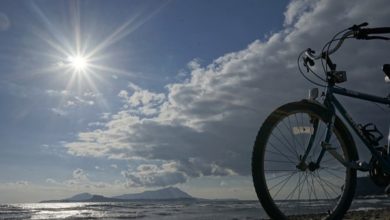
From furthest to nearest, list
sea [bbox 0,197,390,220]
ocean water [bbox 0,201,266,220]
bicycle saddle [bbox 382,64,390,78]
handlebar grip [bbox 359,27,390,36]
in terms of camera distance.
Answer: ocean water [bbox 0,201,266,220], sea [bbox 0,197,390,220], bicycle saddle [bbox 382,64,390,78], handlebar grip [bbox 359,27,390,36]

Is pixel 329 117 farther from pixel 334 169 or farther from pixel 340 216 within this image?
pixel 340 216

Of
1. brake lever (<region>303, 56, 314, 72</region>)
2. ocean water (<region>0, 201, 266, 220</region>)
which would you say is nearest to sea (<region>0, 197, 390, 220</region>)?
ocean water (<region>0, 201, 266, 220</region>)

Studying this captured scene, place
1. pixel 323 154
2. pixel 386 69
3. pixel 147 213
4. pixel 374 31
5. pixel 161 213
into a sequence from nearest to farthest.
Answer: pixel 374 31 < pixel 323 154 < pixel 386 69 < pixel 161 213 < pixel 147 213

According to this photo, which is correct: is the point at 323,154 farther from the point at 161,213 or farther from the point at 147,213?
the point at 147,213

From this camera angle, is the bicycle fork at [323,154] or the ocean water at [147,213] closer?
the bicycle fork at [323,154]

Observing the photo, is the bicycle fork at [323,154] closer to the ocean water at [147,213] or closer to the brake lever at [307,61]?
the brake lever at [307,61]

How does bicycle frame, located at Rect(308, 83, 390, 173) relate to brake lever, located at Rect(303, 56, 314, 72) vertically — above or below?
below

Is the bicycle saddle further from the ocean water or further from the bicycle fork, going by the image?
the ocean water

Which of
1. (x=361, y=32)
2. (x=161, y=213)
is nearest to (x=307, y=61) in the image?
(x=361, y=32)


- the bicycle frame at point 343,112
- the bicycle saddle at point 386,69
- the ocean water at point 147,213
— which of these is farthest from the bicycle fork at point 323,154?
the ocean water at point 147,213

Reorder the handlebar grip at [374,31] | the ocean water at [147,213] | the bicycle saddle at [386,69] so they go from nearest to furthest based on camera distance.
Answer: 1. the handlebar grip at [374,31]
2. the bicycle saddle at [386,69]
3. the ocean water at [147,213]

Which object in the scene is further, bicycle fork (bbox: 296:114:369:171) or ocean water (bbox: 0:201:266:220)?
ocean water (bbox: 0:201:266:220)

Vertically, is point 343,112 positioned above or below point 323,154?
above

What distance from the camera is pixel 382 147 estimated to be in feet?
16.0
